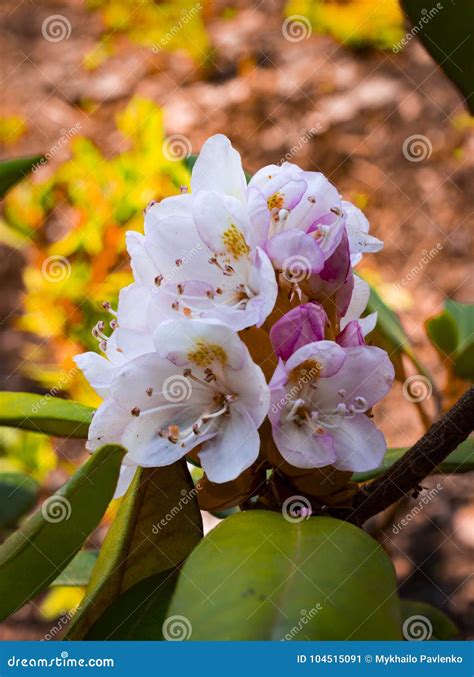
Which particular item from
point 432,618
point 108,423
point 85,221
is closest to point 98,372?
point 108,423

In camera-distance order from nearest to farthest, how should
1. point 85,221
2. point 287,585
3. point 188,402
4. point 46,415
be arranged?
point 287,585 < point 188,402 < point 46,415 < point 85,221

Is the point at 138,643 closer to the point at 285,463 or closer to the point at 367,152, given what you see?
the point at 285,463

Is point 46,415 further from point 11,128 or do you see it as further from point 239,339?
point 11,128

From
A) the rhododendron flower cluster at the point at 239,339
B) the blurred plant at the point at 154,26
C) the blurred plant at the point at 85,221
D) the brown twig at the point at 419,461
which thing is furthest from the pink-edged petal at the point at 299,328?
the blurred plant at the point at 154,26

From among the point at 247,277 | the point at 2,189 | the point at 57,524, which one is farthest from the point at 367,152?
the point at 57,524

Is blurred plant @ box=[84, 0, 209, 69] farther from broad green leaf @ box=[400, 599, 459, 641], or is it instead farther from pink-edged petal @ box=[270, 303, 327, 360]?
pink-edged petal @ box=[270, 303, 327, 360]

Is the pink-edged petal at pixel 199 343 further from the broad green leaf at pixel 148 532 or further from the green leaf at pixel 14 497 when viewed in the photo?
the green leaf at pixel 14 497

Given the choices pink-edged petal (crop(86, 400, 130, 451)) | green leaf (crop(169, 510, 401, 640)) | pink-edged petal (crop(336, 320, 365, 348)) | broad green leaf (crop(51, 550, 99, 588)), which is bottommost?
broad green leaf (crop(51, 550, 99, 588))

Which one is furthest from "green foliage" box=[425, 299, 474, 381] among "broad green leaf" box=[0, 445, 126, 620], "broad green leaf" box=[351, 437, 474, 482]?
"broad green leaf" box=[0, 445, 126, 620]
